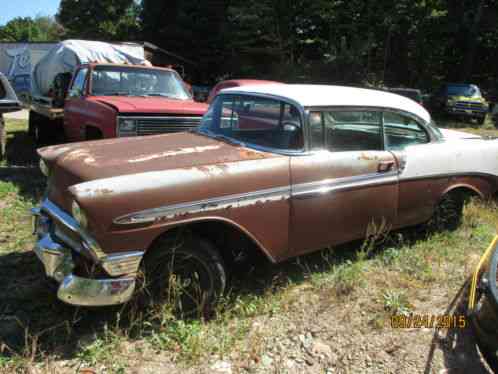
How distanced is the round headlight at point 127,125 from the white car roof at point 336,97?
1789 millimetres

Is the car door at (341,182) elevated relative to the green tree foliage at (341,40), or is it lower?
lower

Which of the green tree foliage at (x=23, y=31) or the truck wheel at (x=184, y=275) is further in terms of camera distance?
the green tree foliage at (x=23, y=31)

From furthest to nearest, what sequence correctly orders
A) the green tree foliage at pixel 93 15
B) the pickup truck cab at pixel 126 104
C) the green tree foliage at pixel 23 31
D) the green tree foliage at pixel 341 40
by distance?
the green tree foliage at pixel 23 31 → the green tree foliage at pixel 93 15 → the green tree foliage at pixel 341 40 → the pickup truck cab at pixel 126 104

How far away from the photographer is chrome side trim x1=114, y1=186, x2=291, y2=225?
2.50 metres

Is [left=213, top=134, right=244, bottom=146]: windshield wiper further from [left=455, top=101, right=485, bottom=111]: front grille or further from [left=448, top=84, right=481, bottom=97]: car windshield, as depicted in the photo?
[left=448, top=84, right=481, bottom=97]: car windshield

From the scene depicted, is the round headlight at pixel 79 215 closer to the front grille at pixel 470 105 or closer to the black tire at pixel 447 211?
the black tire at pixel 447 211

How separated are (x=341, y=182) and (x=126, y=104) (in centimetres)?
339

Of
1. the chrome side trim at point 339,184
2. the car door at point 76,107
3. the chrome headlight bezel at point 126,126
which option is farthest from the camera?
A: the car door at point 76,107

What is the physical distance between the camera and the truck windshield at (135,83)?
254 inches

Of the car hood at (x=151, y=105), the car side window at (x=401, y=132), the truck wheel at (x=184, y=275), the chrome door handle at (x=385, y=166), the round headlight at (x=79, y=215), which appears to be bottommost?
the truck wheel at (x=184, y=275)

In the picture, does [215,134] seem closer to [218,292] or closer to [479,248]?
[218,292]

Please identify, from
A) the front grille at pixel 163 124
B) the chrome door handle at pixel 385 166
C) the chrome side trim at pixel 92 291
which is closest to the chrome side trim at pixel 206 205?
the chrome side trim at pixel 92 291

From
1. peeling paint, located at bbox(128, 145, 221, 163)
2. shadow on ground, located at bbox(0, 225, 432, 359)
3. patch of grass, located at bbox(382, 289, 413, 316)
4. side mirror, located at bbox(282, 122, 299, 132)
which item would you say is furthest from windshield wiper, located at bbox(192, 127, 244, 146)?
patch of grass, located at bbox(382, 289, 413, 316)

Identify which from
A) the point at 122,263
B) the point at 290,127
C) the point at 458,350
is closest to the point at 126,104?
the point at 290,127
